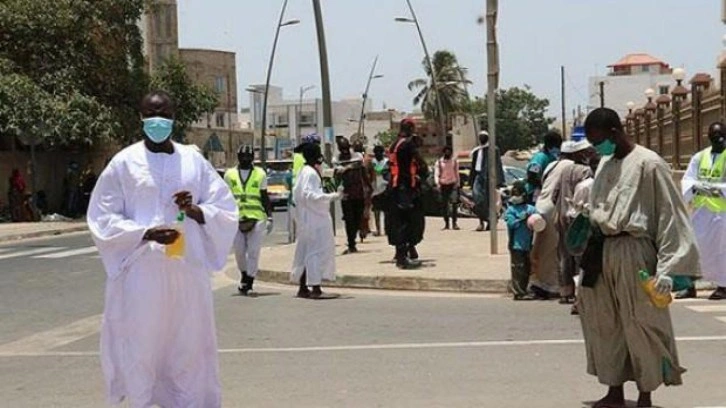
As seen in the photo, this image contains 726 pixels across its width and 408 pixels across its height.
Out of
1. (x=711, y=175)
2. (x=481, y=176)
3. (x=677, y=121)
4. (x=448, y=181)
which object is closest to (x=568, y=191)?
(x=711, y=175)

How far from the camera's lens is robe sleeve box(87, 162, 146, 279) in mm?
5418

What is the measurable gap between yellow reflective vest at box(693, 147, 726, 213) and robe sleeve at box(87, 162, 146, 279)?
7.77 m

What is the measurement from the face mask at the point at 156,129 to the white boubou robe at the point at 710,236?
7667 millimetres

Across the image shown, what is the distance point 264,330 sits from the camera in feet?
32.5

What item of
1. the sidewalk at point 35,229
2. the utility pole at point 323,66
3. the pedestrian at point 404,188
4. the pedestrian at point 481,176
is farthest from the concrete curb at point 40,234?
the pedestrian at point 404,188

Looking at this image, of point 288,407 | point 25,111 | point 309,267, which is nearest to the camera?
point 288,407

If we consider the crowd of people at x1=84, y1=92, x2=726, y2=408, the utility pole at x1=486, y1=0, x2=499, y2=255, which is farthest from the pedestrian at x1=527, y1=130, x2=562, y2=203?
the crowd of people at x1=84, y1=92, x2=726, y2=408

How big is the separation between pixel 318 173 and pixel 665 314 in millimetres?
6583

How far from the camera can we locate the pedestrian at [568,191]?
999cm

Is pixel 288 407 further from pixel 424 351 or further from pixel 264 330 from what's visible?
pixel 264 330

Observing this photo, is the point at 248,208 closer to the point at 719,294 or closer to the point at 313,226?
the point at 313,226

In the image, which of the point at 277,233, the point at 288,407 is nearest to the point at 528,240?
the point at 288,407

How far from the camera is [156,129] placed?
5.56 metres

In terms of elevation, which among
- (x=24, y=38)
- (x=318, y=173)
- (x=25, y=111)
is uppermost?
(x=24, y=38)
